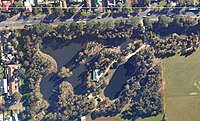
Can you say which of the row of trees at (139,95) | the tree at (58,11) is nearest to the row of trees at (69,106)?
the row of trees at (139,95)

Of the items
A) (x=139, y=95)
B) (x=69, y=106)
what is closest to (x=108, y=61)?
(x=139, y=95)

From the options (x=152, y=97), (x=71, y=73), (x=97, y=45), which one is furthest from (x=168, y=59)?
(x=71, y=73)

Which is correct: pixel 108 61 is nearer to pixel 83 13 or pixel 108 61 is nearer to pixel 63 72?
pixel 63 72

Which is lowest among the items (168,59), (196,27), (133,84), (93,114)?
(93,114)

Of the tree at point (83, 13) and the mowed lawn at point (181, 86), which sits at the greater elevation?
the tree at point (83, 13)

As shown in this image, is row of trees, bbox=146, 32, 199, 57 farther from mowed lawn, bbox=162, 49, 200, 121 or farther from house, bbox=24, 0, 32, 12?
house, bbox=24, 0, 32, 12

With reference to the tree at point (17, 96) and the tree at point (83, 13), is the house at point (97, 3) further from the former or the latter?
the tree at point (17, 96)

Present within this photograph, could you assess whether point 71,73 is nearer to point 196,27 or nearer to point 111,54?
point 111,54

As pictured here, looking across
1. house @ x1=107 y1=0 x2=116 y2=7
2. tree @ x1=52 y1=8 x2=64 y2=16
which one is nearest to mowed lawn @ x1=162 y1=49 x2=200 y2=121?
house @ x1=107 y1=0 x2=116 y2=7
